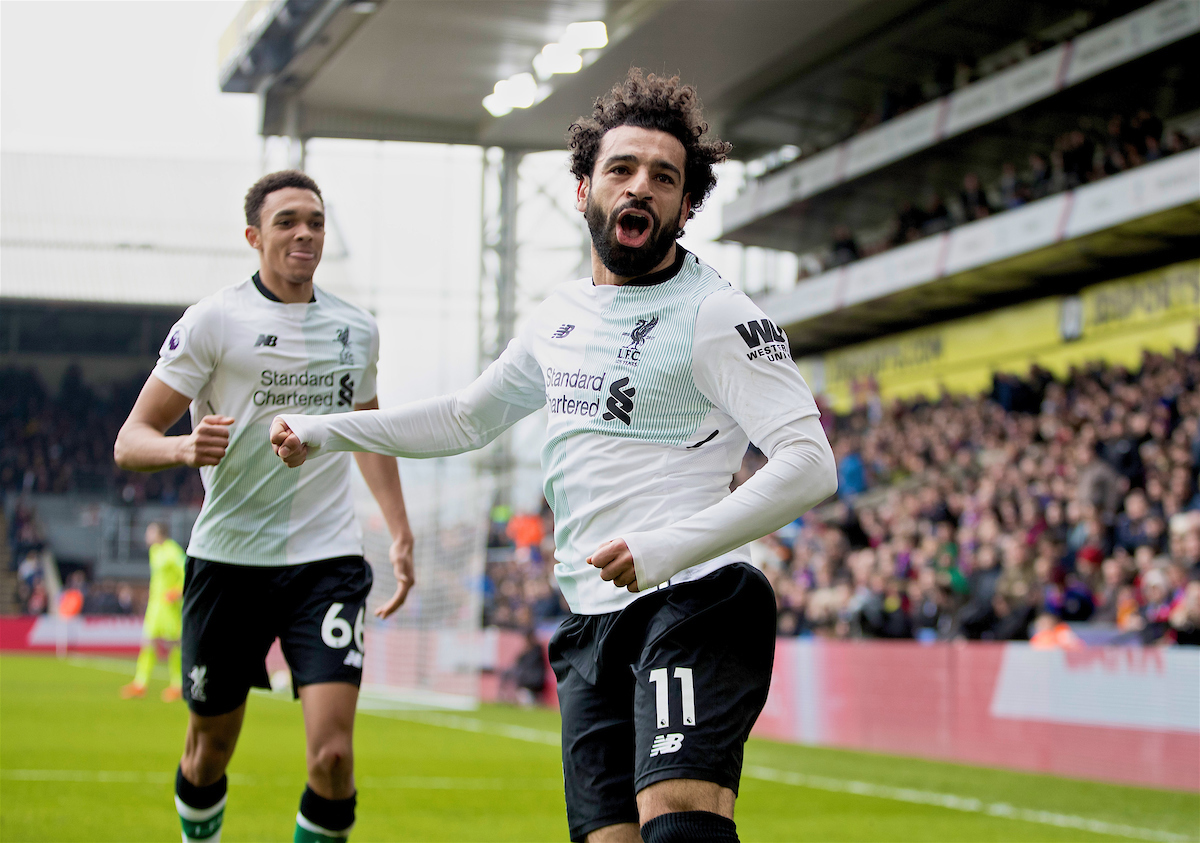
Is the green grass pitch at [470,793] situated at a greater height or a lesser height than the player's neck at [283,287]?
lesser

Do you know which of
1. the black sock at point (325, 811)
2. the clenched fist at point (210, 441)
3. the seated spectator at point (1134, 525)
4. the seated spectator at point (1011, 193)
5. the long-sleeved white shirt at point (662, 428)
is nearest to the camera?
the long-sleeved white shirt at point (662, 428)

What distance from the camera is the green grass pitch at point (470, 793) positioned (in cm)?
797

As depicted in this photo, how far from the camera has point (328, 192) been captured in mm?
37594

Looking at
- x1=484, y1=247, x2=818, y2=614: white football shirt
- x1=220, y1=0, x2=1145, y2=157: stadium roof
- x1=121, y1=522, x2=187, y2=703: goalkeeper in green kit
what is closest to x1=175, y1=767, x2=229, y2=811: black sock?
x1=484, y1=247, x2=818, y2=614: white football shirt

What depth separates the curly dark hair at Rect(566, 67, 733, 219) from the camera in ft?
11.9

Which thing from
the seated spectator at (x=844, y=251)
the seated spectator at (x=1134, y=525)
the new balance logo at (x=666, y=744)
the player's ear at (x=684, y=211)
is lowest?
the new balance logo at (x=666, y=744)

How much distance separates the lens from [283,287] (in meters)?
5.36

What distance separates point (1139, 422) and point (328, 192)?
26015 millimetres

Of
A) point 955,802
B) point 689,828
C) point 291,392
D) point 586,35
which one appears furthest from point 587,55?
point 689,828

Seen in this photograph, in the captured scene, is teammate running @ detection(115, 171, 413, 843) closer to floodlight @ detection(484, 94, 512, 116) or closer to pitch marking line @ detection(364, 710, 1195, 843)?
pitch marking line @ detection(364, 710, 1195, 843)

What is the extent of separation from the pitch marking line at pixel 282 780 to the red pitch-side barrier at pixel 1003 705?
170 inches

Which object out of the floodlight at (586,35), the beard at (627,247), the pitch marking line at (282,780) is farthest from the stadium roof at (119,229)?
the beard at (627,247)

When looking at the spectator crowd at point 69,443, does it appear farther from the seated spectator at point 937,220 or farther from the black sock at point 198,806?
the black sock at point 198,806

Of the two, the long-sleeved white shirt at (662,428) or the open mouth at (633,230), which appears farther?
the open mouth at (633,230)
